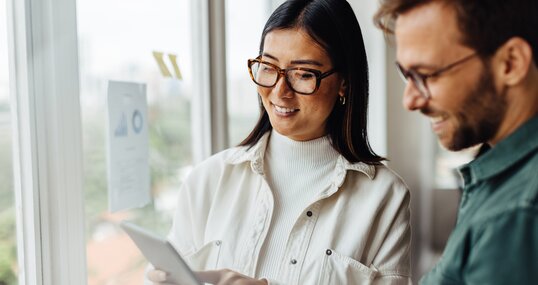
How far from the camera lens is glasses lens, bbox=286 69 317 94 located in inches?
51.5

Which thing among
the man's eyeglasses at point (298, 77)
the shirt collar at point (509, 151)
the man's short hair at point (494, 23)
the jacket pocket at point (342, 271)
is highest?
the man's short hair at point (494, 23)

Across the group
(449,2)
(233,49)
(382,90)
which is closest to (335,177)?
(449,2)

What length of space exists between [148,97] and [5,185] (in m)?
0.58

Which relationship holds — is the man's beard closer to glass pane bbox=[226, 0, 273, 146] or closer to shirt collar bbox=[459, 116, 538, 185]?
shirt collar bbox=[459, 116, 538, 185]

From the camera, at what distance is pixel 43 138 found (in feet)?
3.93

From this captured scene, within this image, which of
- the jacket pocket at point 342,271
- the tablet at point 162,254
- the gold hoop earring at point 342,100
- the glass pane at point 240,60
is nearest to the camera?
the tablet at point 162,254

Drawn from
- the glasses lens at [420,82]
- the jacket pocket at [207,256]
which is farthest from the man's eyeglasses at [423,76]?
the jacket pocket at [207,256]

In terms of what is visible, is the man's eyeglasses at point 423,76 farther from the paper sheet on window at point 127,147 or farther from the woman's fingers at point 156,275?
the paper sheet on window at point 127,147

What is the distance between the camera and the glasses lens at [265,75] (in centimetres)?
133

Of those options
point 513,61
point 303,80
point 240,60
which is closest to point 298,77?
point 303,80

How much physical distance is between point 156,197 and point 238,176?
1.45 ft

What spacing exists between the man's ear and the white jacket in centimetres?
59

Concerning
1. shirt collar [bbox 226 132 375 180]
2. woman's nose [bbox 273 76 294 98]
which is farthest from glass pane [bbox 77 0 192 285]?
woman's nose [bbox 273 76 294 98]

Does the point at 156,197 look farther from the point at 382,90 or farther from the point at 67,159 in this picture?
the point at 382,90
